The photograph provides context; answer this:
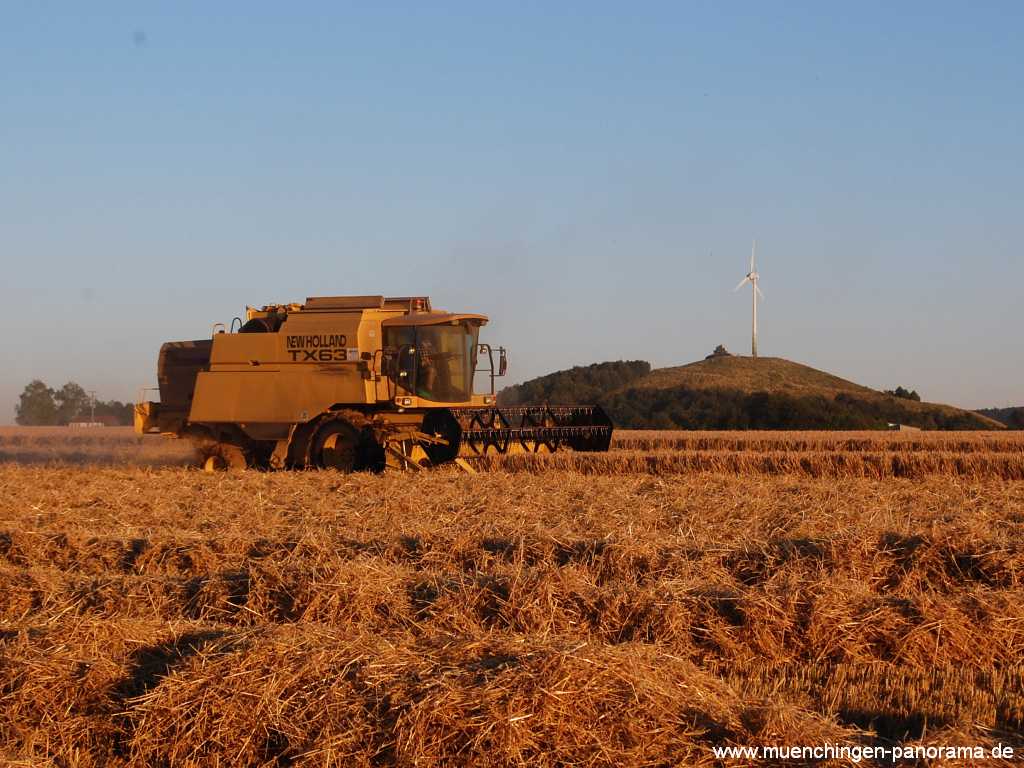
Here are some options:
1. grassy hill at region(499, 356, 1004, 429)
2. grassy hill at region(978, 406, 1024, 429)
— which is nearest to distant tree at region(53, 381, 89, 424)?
grassy hill at region(499, 356, 1004, 429)

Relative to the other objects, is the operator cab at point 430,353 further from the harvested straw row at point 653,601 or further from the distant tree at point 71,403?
the distant tree at point 71,403

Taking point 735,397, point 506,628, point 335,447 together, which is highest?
point 735,397

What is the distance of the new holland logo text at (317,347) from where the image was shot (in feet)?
57.9

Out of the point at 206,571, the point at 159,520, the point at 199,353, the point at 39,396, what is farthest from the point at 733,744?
the point at 39,396

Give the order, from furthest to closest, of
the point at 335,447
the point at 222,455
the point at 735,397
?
the point at 735,397, the point at 222,455, the point at 335,447

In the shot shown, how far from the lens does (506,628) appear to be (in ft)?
21.5

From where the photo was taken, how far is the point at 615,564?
779 cm

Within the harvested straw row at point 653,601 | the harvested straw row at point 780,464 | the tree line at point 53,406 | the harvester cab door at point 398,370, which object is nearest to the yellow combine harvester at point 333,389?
the harvester cab door at point 398,370

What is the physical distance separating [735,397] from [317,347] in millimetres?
30685

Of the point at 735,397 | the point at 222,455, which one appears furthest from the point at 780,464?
the point at 735,397

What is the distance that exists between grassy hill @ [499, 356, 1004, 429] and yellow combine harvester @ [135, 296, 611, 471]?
1639 cm

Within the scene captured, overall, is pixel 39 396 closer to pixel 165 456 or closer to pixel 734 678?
pixel 165 456

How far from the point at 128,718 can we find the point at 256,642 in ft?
2.19

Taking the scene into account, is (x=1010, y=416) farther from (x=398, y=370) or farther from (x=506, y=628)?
(x=506, y=628)
